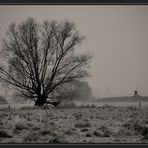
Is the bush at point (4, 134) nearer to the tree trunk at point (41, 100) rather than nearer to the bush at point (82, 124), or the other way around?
the bush at point (82, 124)

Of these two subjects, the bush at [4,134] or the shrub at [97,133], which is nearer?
the bush at [4,134]

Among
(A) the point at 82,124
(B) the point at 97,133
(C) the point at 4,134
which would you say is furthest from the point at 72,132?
(C) the point at 4,134

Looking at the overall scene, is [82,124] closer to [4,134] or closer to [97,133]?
[97,133]

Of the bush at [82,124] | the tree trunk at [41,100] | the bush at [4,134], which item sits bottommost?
the bush at [4,134]

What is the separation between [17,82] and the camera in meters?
19.5

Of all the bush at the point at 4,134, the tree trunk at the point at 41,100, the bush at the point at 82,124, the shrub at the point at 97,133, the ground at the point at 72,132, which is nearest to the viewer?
the ground at the point at 72,132

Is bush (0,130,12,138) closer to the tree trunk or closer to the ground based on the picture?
the ground

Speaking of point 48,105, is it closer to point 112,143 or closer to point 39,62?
point 39,62

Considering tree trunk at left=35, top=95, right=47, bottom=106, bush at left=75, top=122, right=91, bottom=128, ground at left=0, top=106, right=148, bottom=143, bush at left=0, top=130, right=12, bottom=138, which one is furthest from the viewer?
tree trunk at left=35, top=95, right=47, bottom=106

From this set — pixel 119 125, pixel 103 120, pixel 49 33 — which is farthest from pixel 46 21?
pixel 119 125

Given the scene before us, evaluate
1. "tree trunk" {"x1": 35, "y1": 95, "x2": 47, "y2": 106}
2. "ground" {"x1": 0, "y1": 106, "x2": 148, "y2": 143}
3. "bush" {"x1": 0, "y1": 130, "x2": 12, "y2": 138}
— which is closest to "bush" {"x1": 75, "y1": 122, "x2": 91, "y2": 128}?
"ground" {"x1": 0, "y1": 106, "x2": 148, "y2": 143}

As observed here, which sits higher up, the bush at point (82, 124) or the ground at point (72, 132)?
the bush at point (82, 124)

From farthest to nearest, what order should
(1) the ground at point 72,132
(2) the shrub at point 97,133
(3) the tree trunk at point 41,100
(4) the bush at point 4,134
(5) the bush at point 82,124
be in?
(3) the tree trunk at point 41,100, (5) the bush at point 82,124, (2) the shrub at point 97,133, (4) the bush at point 4,134, (1) the ground at point 72,132

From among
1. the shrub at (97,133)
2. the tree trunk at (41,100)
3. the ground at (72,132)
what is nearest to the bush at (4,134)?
the ground at (72,132)
